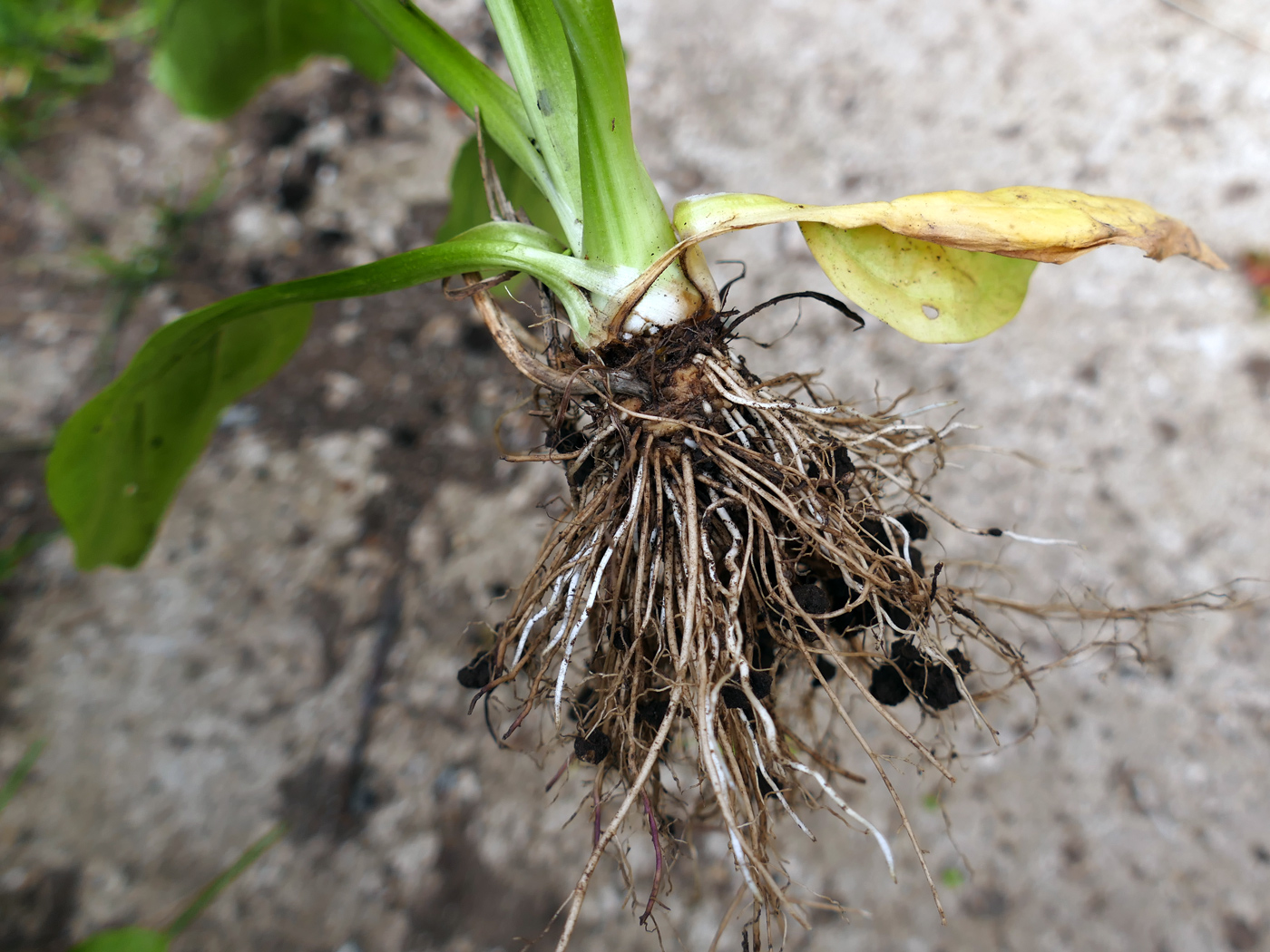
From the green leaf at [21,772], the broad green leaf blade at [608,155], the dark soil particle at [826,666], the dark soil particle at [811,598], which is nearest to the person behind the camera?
the broad green leaf blade at [608,155]

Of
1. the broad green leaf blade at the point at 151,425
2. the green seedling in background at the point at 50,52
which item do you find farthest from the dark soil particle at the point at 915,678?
the green seedling in background at the point at 50,52

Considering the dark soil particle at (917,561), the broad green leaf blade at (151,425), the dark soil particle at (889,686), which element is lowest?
the dark soil particle at (889,686)

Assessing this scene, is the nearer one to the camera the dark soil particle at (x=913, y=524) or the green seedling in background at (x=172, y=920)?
the dark soil particle at (x=913, y=524)

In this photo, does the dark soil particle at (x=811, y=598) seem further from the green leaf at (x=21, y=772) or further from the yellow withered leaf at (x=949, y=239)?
the green leaf at (x=21, y=772)

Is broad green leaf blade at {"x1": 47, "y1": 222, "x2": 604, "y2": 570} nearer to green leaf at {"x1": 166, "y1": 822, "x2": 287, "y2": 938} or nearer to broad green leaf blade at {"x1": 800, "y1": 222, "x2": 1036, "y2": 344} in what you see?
broad green leaf blade at {"x1": 800, "y1": 222, "x2": 1036, "y2": 344}

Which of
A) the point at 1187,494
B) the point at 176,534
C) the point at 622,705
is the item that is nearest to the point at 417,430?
the point at 176,534

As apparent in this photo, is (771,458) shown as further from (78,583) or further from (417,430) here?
(78,583)

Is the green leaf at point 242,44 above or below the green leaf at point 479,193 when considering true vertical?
above
